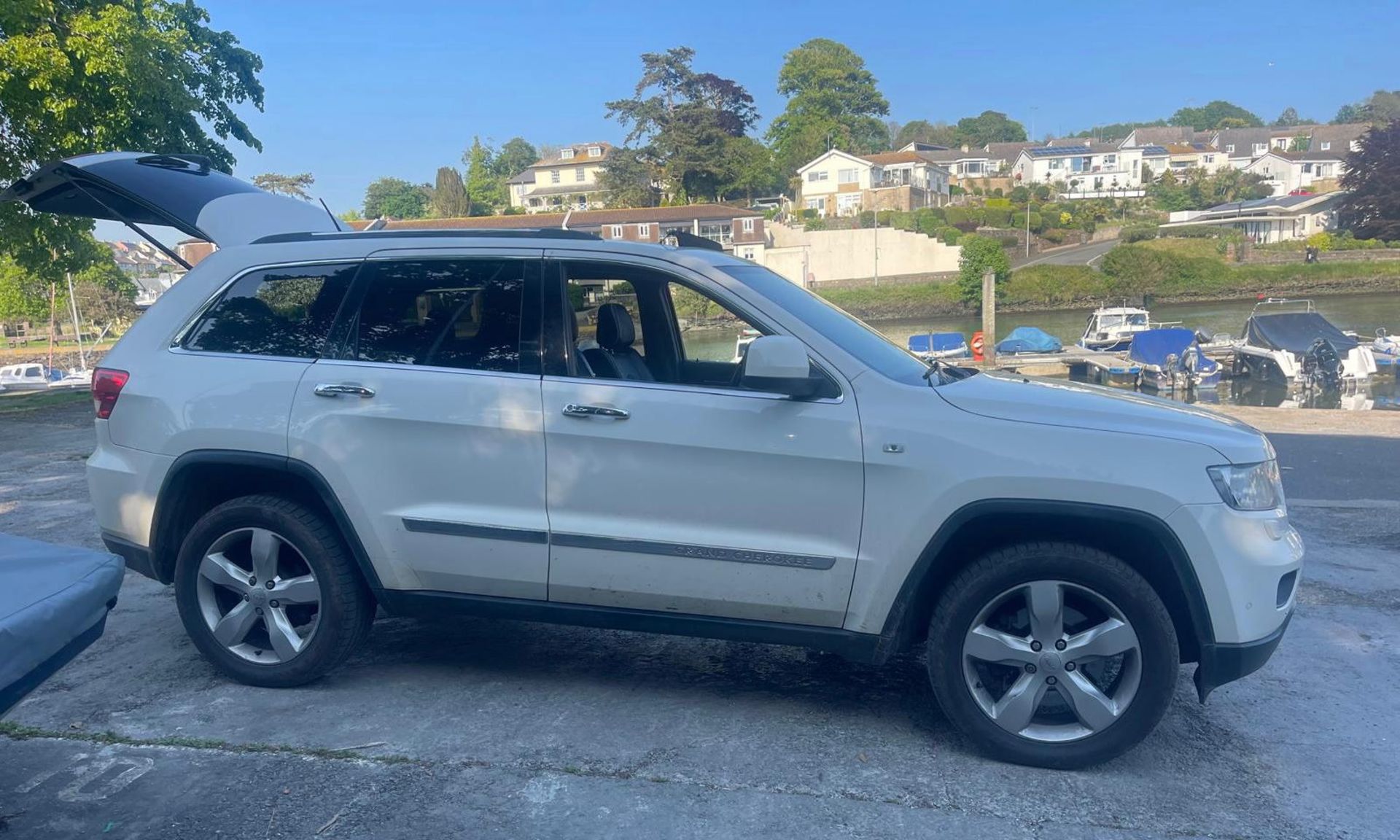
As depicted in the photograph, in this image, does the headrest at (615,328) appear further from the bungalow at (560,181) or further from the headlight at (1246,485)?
the bungalow at (560,181)

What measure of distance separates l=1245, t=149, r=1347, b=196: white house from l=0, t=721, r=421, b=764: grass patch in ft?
421

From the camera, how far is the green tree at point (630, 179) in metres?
75.0

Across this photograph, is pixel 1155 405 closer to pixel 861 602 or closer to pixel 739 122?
pixel 861 602

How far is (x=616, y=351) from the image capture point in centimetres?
445

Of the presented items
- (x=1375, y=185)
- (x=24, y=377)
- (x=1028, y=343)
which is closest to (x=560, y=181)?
(x=24, y=377)

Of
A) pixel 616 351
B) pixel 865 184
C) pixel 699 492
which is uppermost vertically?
pixel 865 184

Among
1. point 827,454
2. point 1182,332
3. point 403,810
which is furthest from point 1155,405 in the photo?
point 1182,332

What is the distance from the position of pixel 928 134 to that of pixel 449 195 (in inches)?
3620

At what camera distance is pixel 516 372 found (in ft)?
13.5

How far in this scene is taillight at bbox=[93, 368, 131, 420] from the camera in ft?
14.6

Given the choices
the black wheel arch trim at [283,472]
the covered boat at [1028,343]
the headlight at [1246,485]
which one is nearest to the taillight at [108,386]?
the black wheel arch trim at [283,472]

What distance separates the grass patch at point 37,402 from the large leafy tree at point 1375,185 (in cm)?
8681

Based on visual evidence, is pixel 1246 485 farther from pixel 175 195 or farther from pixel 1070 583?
pixel 175 195

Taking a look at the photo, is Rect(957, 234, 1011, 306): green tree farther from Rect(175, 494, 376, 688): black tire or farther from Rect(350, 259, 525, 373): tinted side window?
Rect(175, 494, 376, 688): black tire
